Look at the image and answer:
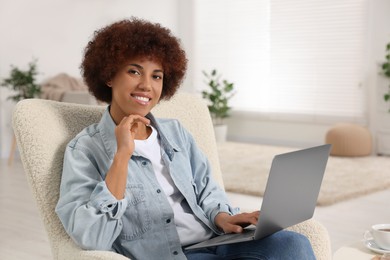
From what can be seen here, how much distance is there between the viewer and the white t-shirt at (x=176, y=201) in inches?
73.7

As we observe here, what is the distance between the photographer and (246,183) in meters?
5.29

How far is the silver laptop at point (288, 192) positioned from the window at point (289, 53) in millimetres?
5806

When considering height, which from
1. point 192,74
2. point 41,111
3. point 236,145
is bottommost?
point 236,145

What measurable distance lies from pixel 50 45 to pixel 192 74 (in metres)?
2.27

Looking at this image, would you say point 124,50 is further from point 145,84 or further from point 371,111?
point 371,111

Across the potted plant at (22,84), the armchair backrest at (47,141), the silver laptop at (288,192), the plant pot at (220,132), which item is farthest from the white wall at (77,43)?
the silver laptop at (288,192)

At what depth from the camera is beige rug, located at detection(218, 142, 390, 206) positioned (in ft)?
16.4

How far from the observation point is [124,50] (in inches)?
72.1

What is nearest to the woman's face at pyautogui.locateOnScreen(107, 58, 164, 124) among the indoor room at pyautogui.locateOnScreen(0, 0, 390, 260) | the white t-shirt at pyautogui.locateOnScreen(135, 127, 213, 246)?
the white t-shirt at pyautogui.locateOnScreen(135, 127, 213, 246)

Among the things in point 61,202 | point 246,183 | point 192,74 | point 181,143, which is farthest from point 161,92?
point 192,74

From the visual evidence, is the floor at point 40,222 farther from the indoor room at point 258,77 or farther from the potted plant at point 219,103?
the potted plant at point 219,103

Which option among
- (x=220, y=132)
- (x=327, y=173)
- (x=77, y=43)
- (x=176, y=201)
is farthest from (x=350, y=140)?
(x=176, y=201)

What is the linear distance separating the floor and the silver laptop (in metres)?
1.85

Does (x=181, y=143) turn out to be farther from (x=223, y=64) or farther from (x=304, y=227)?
(x=223, y=64)
